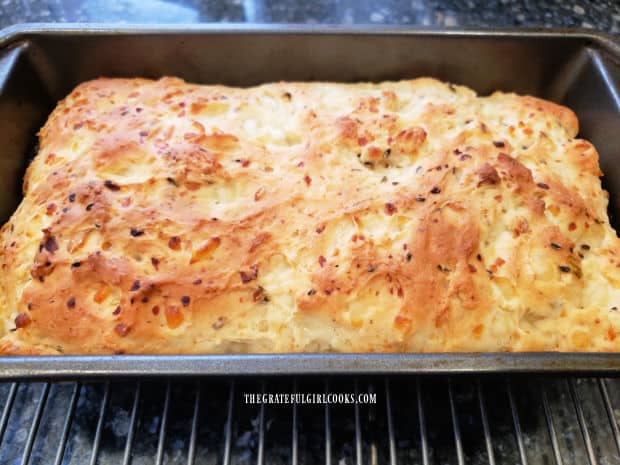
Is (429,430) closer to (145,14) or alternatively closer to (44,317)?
(44,317)

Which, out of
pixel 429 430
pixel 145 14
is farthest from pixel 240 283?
pixel 145 14

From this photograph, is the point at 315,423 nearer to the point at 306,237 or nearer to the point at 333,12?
the point at 306,237

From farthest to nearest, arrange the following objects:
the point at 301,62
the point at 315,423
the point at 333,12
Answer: the point at 333,12
the point at 301,62
the point at 315,423

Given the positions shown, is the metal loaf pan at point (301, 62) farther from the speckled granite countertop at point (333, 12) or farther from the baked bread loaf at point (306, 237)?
the speckled granite countertop at point (333, 12)

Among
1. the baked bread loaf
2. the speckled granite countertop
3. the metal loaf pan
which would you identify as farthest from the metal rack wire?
the speckled granite countertop

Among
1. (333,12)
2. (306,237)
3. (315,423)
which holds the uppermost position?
(333,12)

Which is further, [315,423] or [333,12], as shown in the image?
[333,12]

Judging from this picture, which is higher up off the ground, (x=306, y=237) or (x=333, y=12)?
(x=333, y=12)

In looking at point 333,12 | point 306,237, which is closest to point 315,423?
point 306,237
